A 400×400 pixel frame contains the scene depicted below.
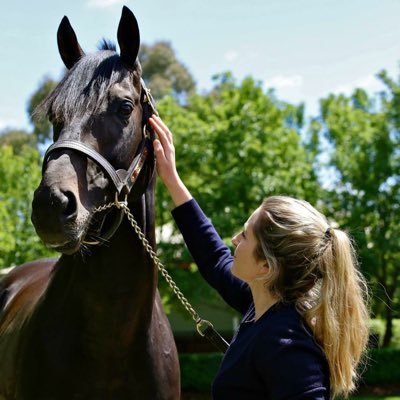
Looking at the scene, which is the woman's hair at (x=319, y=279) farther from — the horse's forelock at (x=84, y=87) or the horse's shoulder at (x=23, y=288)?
the horse's shoulder at (x=23, y=288)

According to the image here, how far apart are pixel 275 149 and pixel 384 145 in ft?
9.04

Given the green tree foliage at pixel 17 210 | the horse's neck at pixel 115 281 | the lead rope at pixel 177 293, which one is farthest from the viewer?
the green tree foliage at pixel 17 210

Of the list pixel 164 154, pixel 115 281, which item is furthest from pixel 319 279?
pixel 115 281

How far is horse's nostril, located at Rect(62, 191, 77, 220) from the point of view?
277cm

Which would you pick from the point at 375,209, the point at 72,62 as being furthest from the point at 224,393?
the point at 375,209

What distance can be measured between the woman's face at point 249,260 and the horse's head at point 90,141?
0.82 metres

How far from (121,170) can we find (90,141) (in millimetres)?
230

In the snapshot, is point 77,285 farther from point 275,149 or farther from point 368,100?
point 368,100

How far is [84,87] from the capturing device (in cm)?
319

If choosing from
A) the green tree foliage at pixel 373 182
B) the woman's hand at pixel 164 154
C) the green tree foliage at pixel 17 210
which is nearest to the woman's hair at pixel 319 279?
the woman's hand at pixel 164 154

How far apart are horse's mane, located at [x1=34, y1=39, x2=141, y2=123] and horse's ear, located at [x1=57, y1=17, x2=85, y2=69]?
28 centimetres

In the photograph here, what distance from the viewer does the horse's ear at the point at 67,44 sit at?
365cm

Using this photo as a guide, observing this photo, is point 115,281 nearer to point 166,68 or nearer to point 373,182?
point 373,182

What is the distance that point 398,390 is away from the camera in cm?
1515
